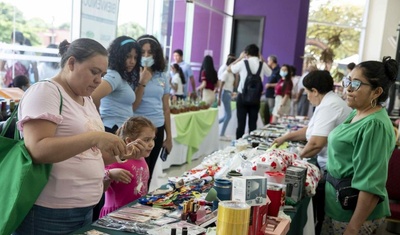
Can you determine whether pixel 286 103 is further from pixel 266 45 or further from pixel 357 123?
pixel 357 123

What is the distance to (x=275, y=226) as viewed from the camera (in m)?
1.72

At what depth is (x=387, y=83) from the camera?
207cm

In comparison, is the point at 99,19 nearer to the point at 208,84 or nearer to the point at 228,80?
the point at 208,84

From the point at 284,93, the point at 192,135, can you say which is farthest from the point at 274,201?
the point at 284,93

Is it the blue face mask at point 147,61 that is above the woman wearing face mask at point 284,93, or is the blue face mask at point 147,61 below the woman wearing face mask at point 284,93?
above

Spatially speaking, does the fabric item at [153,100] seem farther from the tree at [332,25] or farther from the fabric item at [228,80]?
the tree at [332,25]

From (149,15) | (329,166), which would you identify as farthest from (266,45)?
(329,166)

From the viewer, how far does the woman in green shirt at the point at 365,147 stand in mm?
1981

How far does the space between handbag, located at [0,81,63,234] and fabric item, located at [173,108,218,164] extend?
11.8 feet

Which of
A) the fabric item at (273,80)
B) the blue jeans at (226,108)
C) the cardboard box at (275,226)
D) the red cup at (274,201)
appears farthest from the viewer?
the fabric item at (273,80)

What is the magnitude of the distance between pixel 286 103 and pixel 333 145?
18.7 feet

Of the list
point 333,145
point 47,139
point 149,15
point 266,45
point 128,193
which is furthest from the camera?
point 266,45

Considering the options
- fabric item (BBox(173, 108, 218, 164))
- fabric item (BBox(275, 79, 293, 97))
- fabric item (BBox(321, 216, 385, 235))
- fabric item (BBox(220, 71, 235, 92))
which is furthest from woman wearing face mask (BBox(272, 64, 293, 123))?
fabric item (BBox(321, 216, 385, 235))

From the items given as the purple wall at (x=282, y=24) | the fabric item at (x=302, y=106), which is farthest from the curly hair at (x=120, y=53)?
the purple wall at (x=282, y=24)
